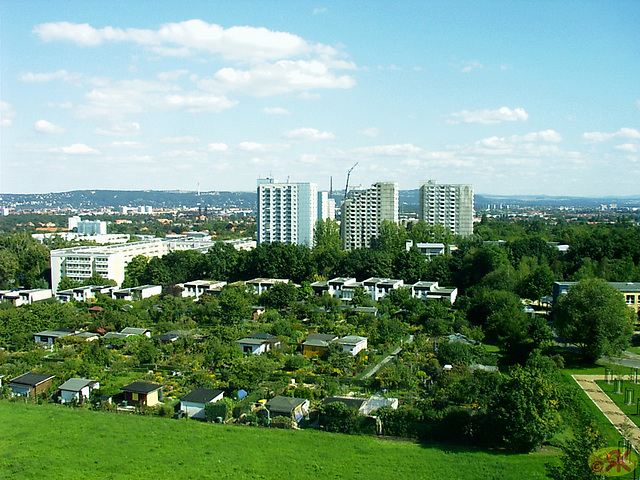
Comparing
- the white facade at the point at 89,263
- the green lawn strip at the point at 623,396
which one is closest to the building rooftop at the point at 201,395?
the green lawn strip at the point at 623,396

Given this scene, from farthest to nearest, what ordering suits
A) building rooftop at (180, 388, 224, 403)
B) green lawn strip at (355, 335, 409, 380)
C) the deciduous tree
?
the deciduous tree < green lawn strip at (355, 335, 409, 380) < building rooftop at (180, 388, 224, 403)

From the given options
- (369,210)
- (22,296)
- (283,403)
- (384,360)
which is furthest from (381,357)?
(369,210)

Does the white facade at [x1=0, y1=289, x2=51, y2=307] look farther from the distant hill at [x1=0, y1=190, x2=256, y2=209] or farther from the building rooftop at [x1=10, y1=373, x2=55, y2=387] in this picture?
the distant hill at [x1=0, y1=190, x2=256, y2=209]

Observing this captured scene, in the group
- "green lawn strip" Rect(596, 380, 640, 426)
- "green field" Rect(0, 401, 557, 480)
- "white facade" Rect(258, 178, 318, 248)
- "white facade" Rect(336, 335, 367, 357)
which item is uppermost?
"white facade" Rect(258, 178, 318, 248)

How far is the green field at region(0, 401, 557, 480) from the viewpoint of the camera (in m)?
6.37

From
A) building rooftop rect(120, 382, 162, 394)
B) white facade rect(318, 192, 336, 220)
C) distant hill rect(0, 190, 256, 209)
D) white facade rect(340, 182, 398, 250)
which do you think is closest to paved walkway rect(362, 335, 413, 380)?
building rooftop rect(120, 382, 162, 394)

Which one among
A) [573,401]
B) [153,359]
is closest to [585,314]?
[573,401]

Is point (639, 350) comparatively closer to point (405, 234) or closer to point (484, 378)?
point (484, 378)

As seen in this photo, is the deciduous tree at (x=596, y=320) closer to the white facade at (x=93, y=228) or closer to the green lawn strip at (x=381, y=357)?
the green lawn strip at (x=381, y=357)

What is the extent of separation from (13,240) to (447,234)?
1762cm

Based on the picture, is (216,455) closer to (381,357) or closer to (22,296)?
(381,357)

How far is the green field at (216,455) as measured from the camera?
6.37 m

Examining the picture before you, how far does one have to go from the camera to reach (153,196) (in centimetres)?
10412

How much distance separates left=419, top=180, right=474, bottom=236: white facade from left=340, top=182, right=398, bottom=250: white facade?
128 inches
